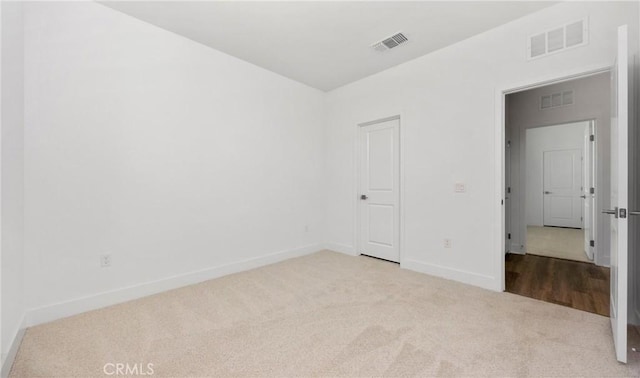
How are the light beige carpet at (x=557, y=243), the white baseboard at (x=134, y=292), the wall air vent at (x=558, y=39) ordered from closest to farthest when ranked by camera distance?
the white baseboard at (x=134, y=292)
the wall air vent at (x=558, y=39)
the light beige carpet at (x=557, y=243)

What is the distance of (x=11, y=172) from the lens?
1.86m

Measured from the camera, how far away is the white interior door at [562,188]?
22.0 feet

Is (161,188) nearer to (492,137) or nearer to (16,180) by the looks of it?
(16,180)

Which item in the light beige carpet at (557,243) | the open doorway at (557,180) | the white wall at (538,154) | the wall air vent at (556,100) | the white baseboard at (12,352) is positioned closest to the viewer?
the white baseboard at (12,352)

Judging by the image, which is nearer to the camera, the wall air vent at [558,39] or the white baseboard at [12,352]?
the white baseboard at [12,352]

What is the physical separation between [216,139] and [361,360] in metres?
2.82

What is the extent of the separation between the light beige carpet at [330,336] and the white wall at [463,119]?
554 mm

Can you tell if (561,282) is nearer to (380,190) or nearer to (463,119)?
(463,119)

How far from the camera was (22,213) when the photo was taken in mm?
2105

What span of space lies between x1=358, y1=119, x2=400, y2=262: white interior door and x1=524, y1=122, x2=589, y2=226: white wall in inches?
204

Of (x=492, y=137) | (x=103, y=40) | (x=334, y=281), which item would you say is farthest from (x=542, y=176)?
(x=103, y=40)

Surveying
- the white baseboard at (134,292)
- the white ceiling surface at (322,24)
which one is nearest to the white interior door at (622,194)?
the white ceiling surface at (322,24)

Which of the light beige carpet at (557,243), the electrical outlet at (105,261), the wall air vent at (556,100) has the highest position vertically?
the wall air vent at (556,100)

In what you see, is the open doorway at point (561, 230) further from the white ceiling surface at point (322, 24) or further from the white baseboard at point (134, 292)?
the white baseboard at point (134, 292)
